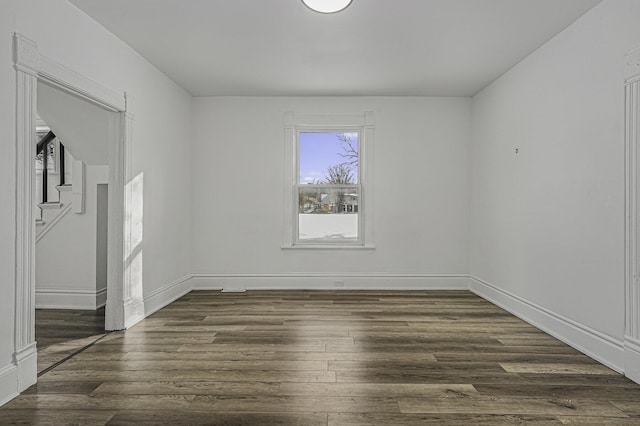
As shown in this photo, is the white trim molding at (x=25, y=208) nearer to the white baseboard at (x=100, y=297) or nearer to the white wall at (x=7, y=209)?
the white wall at (x=7, y=209)

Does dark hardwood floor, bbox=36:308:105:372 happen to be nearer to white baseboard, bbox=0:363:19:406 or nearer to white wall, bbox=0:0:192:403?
white baseboard, bbox=0:363:19:406

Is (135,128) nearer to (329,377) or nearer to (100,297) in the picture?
(100,297)

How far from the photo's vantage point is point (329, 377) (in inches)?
111

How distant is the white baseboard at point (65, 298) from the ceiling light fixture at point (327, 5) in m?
3.95

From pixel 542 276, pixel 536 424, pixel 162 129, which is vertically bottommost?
pixel 536 424

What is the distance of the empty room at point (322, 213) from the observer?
8.57ft

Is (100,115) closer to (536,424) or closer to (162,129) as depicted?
(162,129)

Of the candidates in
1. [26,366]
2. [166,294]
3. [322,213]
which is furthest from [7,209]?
[322,213]

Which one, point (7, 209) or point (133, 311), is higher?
point (7, 209)

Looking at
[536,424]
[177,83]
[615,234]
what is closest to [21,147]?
[177,83]

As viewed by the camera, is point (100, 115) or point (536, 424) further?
point (100, 115)

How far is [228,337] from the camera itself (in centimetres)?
374

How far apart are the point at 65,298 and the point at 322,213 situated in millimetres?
3430

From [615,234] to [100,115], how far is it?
4868 mm
